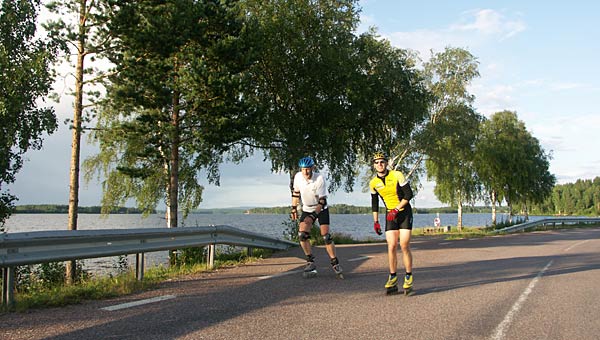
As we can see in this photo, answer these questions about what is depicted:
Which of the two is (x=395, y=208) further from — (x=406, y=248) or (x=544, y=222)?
(x=544, y=222)

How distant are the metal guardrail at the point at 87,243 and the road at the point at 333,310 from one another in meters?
0.61

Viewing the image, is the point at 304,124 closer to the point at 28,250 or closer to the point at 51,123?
the point at 51,123

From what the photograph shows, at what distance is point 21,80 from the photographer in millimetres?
13305

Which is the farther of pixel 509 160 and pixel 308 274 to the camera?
pixel 509 160

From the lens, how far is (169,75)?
15.4m

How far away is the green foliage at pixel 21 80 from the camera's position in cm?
1326

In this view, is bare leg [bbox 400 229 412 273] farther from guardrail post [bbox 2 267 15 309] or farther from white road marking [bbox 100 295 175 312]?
guardrail post [bbox 2 267 15 309]

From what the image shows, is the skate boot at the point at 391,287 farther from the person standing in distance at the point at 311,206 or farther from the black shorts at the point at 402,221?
the person standing in distance at the point at 311,206

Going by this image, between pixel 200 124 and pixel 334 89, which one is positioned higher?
pixel 334 89

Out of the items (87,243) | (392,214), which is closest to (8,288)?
(87,243)

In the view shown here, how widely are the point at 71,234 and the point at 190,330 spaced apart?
2.65 meters

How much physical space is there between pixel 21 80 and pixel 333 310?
11.5 metres

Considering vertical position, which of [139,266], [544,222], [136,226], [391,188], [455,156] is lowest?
[136,226]

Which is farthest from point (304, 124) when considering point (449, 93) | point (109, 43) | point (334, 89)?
point (449, 93)
